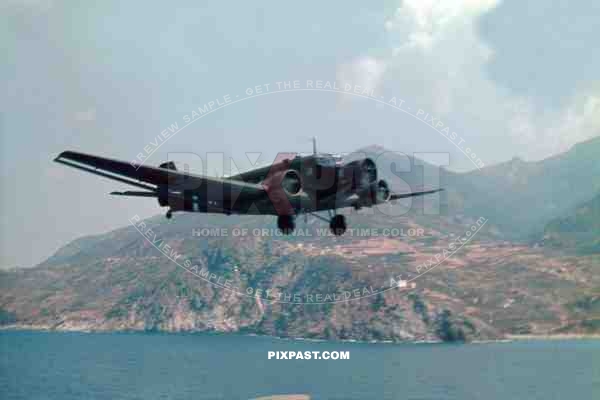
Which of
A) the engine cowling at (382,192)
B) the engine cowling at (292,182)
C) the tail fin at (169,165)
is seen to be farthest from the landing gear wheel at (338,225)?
the tail fin at (169,165)

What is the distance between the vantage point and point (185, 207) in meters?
33.9

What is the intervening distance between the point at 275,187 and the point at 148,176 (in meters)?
7.79

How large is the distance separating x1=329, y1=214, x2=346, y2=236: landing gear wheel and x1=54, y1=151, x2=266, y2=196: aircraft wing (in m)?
6.33

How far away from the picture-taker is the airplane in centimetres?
3253

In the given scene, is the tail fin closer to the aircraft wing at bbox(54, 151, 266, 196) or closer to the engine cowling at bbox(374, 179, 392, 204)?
the aircraft wing at bbox(54, 151, 266, 196)

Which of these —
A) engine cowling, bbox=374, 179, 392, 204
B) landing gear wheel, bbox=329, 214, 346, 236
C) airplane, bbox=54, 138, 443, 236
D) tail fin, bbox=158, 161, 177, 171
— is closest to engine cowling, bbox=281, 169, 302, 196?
airplane, bbox=54, 138, 443, 236

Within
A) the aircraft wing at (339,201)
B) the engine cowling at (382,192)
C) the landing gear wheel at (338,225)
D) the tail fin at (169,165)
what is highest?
the tail fin at (169,165)

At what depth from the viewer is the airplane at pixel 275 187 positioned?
32531mm

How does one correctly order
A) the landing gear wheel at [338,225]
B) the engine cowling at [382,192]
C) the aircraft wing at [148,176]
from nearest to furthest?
the aircraft wing at [148,176] → the landing gear wheel at [338,225] → the engine cowling at [382,192]

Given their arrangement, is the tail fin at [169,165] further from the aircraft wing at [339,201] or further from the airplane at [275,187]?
the aircraft wing at [339,201]

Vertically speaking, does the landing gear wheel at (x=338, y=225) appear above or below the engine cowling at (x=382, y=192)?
below

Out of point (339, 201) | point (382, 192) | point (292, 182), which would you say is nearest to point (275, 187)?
point (292, 182)

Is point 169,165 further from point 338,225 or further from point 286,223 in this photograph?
point 338,225

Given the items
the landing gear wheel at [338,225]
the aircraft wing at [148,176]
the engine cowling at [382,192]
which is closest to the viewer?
the aircraft wing at [148,176]
